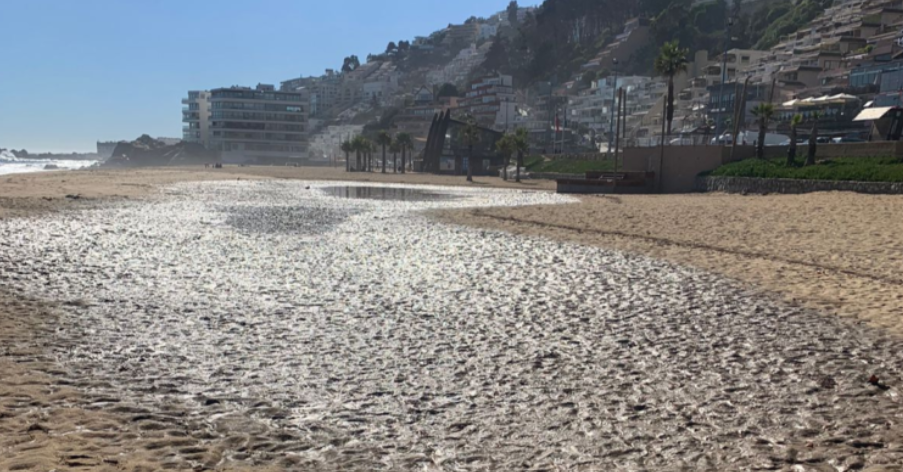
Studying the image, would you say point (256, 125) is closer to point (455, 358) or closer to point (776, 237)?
point (776, 237)

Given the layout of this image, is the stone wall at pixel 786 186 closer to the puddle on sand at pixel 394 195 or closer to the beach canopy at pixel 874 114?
the beach canopy at pixel 874 114

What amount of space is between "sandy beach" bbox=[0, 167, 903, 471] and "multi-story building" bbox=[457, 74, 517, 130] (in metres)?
139

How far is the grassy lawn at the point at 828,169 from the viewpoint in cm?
2844

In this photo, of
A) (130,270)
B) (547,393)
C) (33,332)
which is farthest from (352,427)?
(130,270)

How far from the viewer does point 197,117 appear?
185 metres

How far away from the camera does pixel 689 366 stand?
687 cm


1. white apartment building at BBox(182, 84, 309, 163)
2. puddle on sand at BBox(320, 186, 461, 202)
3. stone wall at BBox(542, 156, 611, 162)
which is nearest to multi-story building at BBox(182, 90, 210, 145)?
white apartment building at BBox(182, 84, 309, 163)

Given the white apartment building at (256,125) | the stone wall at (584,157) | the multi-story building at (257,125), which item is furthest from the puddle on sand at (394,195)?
the multi-story building at (257,125)

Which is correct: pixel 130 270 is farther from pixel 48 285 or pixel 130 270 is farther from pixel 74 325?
pixel 74 325

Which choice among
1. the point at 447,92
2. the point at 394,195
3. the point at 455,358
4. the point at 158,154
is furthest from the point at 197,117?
the point at 455,358

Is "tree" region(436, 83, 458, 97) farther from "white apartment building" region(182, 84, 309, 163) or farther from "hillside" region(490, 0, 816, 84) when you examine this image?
"white apartment building" region(182, 84, 309, 163)

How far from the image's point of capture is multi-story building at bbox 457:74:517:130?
518 ft

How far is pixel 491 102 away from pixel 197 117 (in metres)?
83.8

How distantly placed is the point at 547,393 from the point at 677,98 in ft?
372
